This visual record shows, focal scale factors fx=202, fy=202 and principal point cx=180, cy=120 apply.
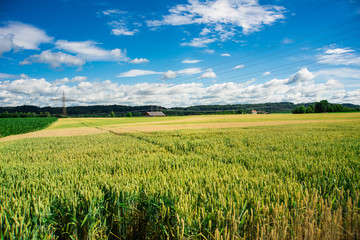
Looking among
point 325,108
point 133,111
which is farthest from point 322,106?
point 133,111

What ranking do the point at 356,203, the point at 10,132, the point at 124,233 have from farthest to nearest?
1. the point at 10,132
2. the point at 356,203
3. the point at 124,233

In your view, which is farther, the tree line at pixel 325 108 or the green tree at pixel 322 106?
the green tree at pixel 322 106

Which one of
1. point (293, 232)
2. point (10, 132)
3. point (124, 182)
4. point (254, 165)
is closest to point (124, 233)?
point (124, 182)

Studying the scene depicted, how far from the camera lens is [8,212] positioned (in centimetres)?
232

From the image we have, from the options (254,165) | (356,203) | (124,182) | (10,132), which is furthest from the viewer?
(10,132)

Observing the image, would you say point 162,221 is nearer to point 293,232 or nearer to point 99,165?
point 293,232

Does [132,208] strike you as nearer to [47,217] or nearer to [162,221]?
[162,221]

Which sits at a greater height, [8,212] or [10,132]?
[8,212]

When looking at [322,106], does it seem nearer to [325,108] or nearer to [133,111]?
[325,108]

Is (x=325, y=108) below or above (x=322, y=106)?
below

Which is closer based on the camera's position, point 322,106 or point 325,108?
point 325,108

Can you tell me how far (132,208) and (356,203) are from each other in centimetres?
312

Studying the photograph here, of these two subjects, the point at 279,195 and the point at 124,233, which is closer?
the point at 124,233

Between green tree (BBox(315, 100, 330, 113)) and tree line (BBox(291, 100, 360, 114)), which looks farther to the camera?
green tree (BBox(315, 100, 330, 113))
